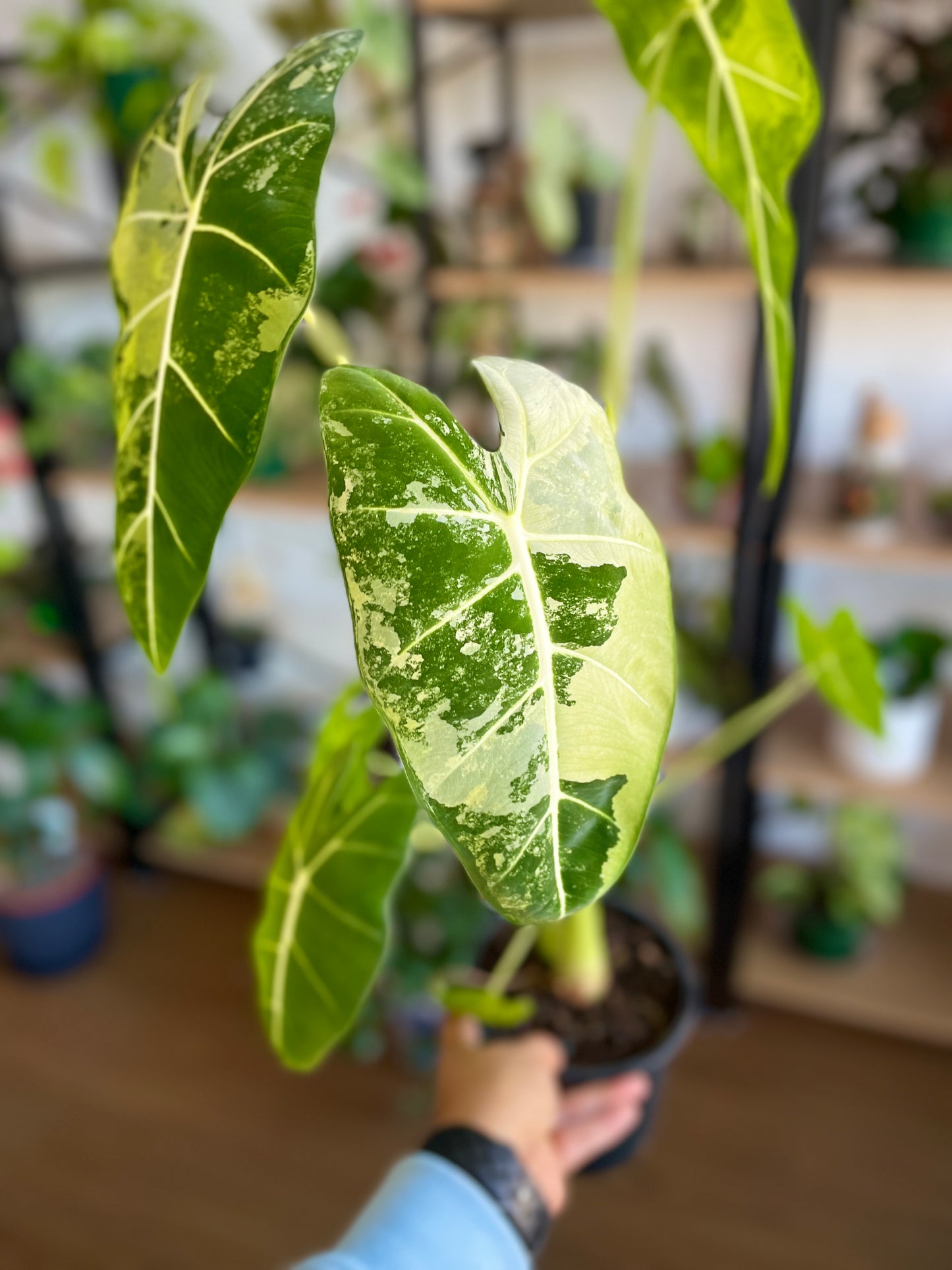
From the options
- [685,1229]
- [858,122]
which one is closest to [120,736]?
[685,1229]

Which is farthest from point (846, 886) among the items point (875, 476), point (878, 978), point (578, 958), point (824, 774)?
point (578, 958)

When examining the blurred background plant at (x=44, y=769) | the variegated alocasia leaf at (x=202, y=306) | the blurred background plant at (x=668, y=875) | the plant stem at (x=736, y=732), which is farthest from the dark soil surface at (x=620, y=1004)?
the blurred background plant at (x=44, y=769)

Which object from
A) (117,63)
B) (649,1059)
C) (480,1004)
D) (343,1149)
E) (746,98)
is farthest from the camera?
(343,1149)

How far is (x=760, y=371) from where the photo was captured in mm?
1254

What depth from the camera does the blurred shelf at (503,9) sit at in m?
1.31

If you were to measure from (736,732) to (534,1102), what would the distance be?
A: 0.58m

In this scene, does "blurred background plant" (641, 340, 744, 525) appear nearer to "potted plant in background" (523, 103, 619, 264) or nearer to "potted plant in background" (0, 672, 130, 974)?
"potted plant in background" (523, 103, 619, 264)

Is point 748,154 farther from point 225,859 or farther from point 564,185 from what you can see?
point 225,859

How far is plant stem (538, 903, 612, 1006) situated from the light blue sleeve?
28 cm

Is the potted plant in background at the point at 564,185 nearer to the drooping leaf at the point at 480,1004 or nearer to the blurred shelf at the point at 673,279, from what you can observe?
the blurred shelf at the point at 673,279

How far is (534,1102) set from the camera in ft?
2.66

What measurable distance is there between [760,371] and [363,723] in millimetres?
860

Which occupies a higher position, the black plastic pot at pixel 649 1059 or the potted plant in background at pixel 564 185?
the potted plant in background at pixel 564 185

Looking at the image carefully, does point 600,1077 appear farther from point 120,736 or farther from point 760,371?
point 120,736
